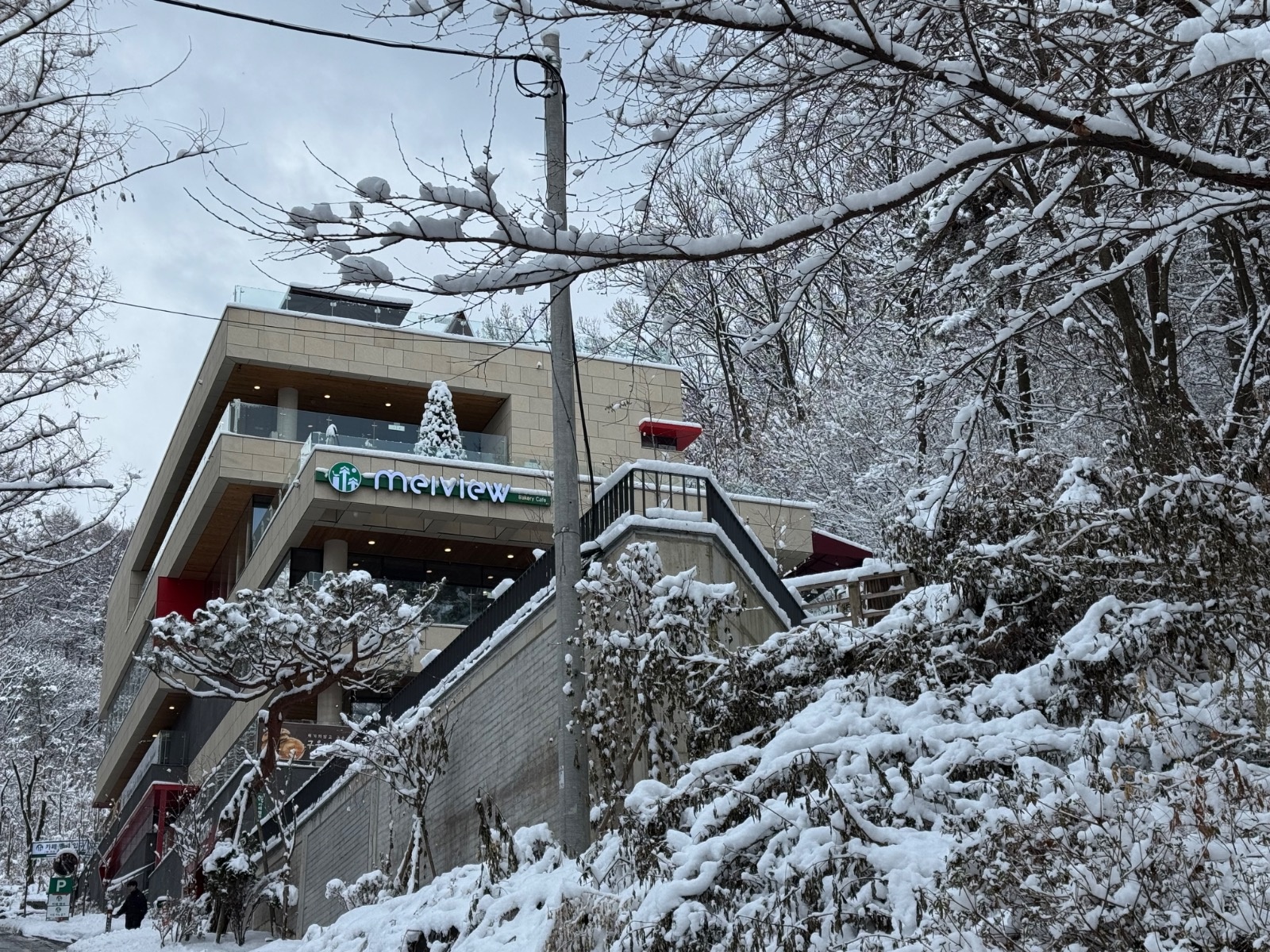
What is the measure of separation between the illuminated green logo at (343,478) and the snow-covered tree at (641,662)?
18780mm

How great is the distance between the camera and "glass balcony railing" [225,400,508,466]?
106 ft

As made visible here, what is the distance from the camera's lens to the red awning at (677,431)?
35.3m

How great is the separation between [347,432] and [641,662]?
849 inches

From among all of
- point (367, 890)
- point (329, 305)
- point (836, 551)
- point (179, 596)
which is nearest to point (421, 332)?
point (329, 305)

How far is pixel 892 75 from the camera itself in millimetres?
7301

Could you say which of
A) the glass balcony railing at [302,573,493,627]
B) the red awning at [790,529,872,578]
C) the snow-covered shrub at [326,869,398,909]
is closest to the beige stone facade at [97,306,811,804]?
the glass balcony railing at [302,573,493,627]

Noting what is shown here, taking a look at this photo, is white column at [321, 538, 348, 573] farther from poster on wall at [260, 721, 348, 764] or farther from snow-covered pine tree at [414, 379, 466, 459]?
poster on wall at [260, 721, 348, 764]

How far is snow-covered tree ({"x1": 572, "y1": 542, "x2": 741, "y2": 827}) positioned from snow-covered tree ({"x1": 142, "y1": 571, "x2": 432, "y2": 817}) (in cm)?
1010

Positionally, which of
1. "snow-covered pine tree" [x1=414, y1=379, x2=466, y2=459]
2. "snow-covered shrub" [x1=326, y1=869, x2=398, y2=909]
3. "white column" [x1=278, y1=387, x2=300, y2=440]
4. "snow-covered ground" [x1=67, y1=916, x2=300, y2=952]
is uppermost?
"white column" [x1=278, y1=387, x2=300, y2=440]

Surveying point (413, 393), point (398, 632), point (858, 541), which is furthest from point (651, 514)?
point (413, 393)

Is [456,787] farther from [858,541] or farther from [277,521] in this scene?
[277,521]

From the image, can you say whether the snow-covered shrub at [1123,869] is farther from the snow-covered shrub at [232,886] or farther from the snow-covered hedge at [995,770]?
the snow-covered shrub at [232,886]

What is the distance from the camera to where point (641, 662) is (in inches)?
479

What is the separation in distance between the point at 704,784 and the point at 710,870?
3.20 ft
